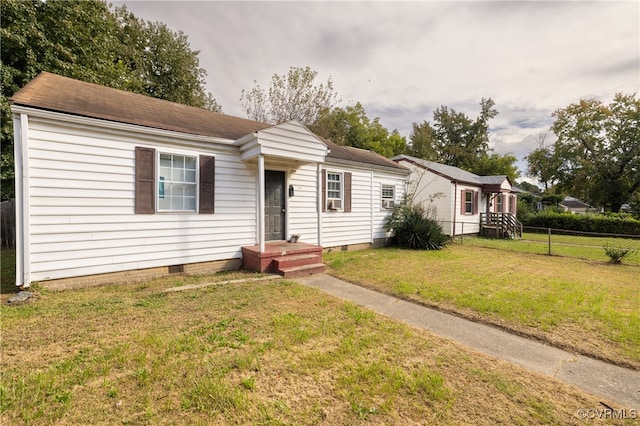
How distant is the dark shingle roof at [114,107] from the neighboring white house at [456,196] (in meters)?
10.2

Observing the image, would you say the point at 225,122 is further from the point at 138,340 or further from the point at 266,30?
the point at 138,340

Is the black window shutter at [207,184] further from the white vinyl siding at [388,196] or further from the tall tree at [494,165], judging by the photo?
the tall tree at [494,165]

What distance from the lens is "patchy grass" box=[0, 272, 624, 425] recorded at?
6.61 feet

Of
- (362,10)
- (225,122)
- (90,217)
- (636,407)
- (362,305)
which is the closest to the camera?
(636,407)

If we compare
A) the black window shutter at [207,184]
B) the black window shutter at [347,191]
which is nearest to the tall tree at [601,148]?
the black window shutter at [347,191]

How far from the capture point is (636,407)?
2199 millimetres

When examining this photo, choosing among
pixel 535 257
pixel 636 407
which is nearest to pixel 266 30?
pixel 636 407

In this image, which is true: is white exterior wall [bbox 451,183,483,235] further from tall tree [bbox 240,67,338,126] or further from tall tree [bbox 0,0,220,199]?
tall tree [bbox 0,0,220,199]

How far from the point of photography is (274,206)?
7859mm

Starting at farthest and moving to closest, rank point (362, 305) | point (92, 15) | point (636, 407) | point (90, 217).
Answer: point (92, 15) → point (90, 217) → point (362, 305) → point (636, 407)

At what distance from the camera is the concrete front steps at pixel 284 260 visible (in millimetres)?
6371

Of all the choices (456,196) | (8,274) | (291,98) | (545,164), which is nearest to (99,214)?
(8,274)

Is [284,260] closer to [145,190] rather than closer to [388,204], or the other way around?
[145,190]

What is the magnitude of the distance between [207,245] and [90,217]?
2.25 meters
